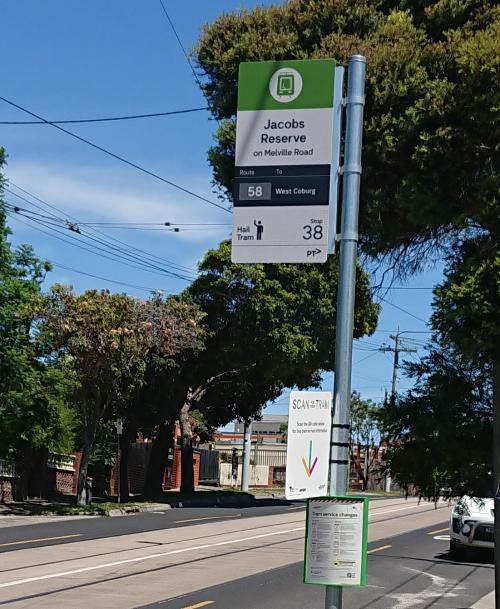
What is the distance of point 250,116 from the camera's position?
588cm

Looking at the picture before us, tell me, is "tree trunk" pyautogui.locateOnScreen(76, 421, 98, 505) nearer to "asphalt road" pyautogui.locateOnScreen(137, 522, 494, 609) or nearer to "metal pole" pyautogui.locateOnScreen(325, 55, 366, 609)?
"asphalt road" pyautogui.locateOnScreen(137, 522, 494, 609)

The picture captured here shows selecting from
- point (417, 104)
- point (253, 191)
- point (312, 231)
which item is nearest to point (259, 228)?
point (253, 191)

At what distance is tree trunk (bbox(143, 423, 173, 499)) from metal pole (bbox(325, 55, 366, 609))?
1217 inches

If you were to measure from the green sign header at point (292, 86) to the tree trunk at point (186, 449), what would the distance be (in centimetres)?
3105

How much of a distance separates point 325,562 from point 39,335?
22.8 meters

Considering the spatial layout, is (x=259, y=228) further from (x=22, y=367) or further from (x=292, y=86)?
(x=22, y=367)

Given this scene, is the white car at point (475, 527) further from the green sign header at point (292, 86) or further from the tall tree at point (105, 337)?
the green sign header at point (292, 86)

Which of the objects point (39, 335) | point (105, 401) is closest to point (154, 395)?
point (105, 401)

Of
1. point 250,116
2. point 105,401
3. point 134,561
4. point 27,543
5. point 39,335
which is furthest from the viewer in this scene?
point 105,401

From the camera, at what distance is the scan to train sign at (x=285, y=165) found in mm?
5598

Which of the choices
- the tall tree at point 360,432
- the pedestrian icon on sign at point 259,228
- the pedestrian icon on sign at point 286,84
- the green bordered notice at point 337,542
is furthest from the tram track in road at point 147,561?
the tall tree at point 360,432

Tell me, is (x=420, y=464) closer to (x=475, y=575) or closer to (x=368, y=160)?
(x=368, y=160)

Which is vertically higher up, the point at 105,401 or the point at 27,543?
the point at 105,401

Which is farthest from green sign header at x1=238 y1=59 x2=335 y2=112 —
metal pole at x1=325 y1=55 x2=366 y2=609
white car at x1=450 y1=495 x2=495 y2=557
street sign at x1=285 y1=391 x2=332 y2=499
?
white car at x1=450 y1=495 x2=495 y2=557
